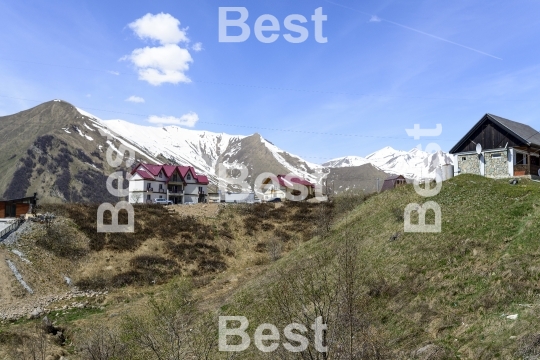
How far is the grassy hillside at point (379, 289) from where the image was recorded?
1222cm

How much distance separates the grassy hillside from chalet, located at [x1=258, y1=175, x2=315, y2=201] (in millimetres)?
34281

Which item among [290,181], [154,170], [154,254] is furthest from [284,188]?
[154,254]

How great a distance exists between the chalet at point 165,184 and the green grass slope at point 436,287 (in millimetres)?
49039

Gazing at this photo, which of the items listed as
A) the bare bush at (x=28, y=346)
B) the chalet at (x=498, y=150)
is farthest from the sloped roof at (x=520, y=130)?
the bare bush at (x=28, y=346)

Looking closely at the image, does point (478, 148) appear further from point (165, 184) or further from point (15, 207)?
point (165, 184)

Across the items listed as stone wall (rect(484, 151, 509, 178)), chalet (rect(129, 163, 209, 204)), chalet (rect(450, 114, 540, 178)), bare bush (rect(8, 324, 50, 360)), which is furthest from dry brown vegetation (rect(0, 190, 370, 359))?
chalet (rect(129, 163, 209, 204))

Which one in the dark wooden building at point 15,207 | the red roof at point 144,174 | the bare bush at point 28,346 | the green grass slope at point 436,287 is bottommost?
the bare bush at point 28,346

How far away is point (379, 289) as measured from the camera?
18828 millimetres

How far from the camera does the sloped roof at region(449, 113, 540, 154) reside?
105 ft

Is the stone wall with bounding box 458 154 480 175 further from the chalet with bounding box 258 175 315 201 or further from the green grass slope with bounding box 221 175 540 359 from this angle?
the chalet with bounding box 258 175 315 201

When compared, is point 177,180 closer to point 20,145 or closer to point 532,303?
point 532,303

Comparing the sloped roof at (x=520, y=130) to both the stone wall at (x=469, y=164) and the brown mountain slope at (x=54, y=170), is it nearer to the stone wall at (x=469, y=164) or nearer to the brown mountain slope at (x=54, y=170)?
the stone wall at (x=469, y=164)

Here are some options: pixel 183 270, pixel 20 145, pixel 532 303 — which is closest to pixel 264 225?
pixel 183 270

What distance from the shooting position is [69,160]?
179 metres
